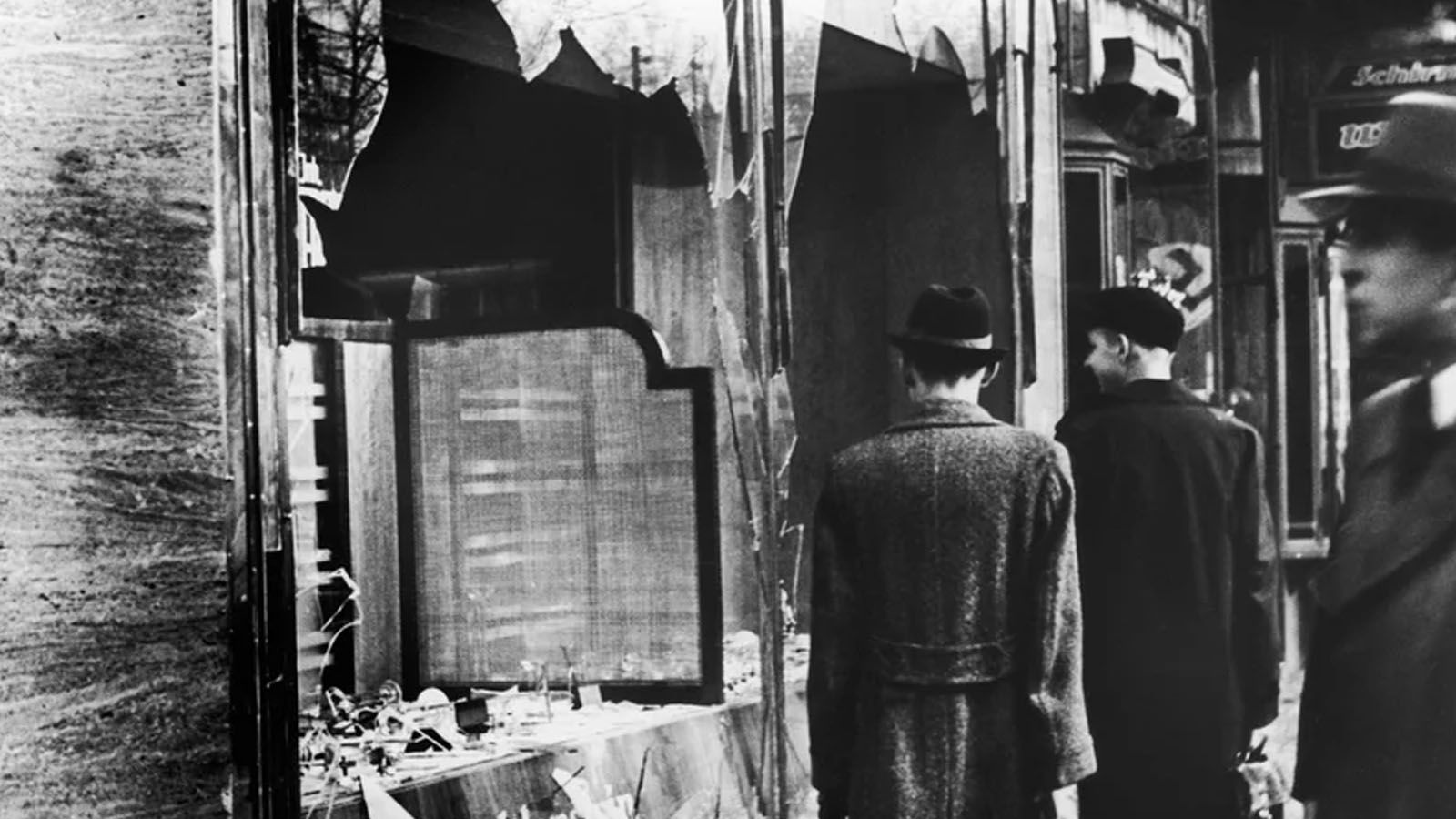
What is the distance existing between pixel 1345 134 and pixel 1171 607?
1.35 m

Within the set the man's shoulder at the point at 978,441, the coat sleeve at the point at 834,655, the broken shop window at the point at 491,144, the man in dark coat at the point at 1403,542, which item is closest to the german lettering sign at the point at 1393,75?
the man in dark coat at the point at 1403,542

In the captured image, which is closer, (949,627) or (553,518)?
(949,627)

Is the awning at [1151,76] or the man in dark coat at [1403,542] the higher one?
the awning at [1151,76]

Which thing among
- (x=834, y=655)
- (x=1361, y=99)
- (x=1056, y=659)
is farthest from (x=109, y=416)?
(x=1361, y=99)

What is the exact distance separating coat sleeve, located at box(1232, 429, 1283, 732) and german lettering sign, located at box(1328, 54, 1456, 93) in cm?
122

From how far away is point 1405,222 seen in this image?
5230 millimetres

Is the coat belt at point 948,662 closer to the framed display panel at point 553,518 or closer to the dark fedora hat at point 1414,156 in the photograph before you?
the framed display panel at point 553,518

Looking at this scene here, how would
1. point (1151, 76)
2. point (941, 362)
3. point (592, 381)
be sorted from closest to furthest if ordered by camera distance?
point (941, 362) → point (592, 381) → point (1151, 76)

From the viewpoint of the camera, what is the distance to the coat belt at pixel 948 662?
17.5 feet

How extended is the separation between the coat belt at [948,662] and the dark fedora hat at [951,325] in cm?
83

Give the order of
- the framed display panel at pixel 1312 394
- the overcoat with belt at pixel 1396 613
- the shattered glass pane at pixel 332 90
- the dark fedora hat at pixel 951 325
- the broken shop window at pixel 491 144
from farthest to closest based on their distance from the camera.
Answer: the dark fedora hat at pixel 951 325, the broken shop window at pixel 491 144, the shattered glass pane at pixel 332 90, the framed display panel at pixel 1312 394, the overcoat with belt at pixel 1396 613

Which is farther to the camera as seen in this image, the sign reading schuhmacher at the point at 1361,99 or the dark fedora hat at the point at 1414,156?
the sign reading schuhmacher at the point at 1361,99

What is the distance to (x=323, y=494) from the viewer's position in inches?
225

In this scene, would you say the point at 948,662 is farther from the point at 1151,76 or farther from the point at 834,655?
the point at 1151,76
